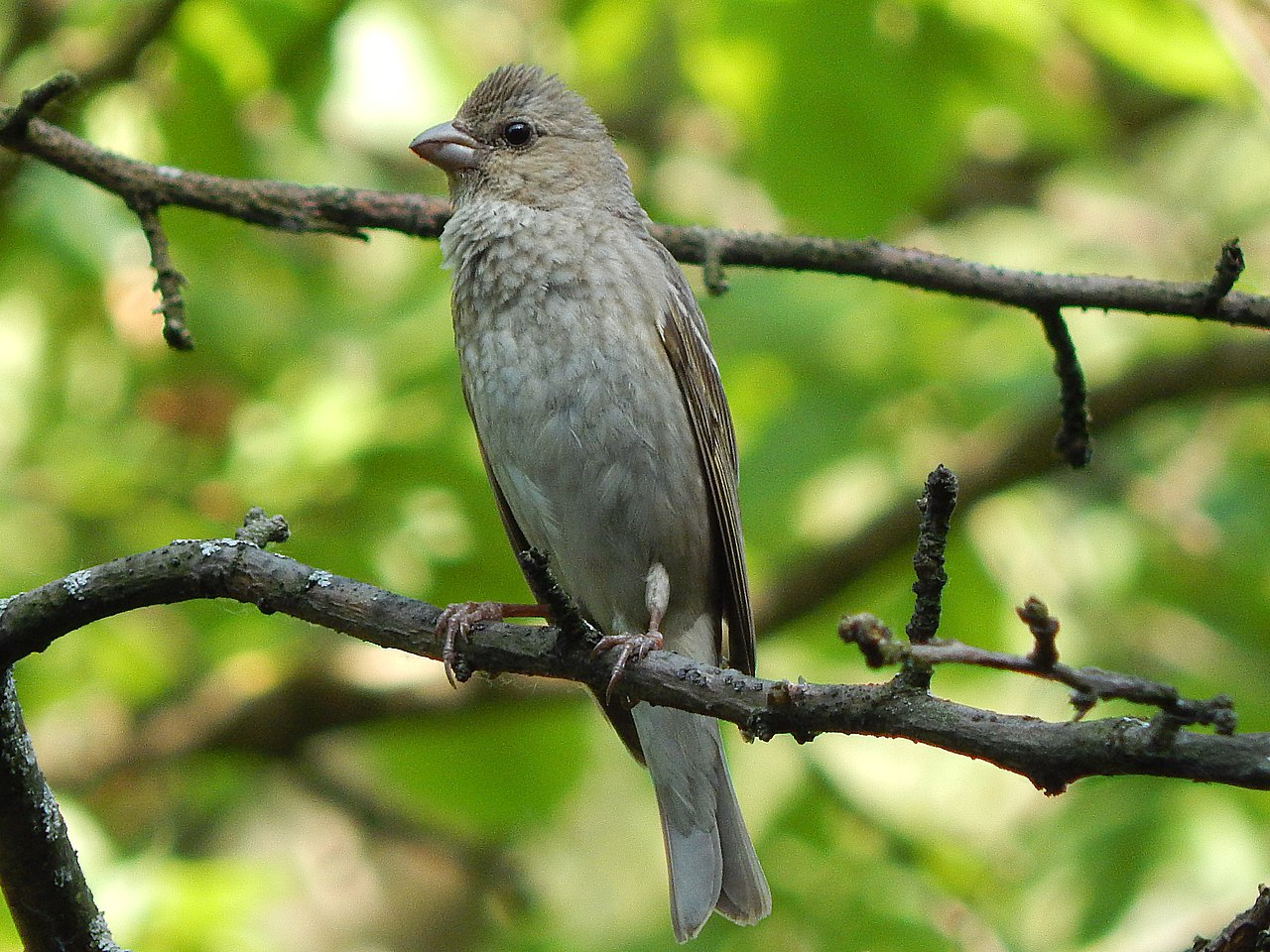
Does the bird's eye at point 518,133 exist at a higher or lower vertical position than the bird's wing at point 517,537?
higher

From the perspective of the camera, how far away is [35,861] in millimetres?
2744

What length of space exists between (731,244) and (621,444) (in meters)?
0.66

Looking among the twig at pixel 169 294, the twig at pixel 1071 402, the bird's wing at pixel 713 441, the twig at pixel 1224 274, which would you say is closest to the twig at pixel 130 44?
the twig at pixel 169 294

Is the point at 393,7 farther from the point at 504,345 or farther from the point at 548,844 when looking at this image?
the point at 548,844

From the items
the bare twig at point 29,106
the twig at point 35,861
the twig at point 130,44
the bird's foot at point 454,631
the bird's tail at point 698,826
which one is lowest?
the twig at point 35,861

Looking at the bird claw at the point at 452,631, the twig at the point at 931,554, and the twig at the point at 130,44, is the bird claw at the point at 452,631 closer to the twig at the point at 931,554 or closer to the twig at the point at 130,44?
the twig at the point at 931,554

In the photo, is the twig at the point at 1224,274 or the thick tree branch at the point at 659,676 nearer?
the thick tree branch at the point at 659,676

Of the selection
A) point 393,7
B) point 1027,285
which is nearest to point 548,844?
point 393,7

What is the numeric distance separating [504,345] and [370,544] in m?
1.47

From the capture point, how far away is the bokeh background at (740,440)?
200 inches

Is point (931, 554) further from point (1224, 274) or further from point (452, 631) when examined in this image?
point (1224, 274)

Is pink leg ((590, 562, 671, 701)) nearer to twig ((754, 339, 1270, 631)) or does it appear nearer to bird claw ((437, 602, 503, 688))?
bird claw ((437, 602, 503, 688))

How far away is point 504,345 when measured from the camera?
167 inches

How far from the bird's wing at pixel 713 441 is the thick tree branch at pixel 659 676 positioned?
1467mm
